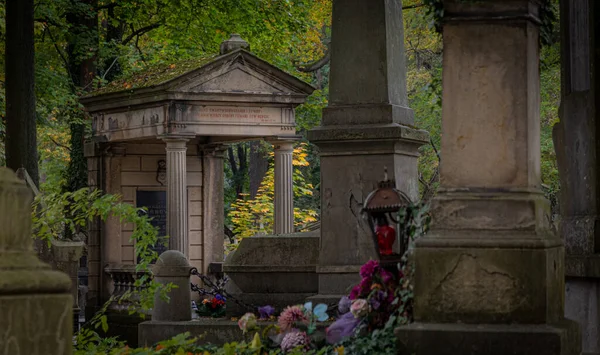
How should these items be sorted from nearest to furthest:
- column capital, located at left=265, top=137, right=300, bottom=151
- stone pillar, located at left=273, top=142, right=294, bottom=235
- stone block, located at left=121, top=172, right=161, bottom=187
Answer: column capital, located at left=265, top=137, right=300, bottom=151
stone pillar, located at left=273, top=142, right=294, bottom=235
stone block, located at left=121, top=172, right=161, bottom=187

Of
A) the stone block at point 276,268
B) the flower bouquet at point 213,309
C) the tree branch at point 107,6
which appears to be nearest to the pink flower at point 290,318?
the stone block at point 276,268

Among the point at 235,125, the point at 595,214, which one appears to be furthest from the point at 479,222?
the point at 235,125

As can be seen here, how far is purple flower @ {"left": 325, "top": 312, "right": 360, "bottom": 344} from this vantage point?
956 cm

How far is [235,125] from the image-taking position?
2292 centimetres

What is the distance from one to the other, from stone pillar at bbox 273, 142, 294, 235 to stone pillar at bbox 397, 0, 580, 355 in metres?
15.2

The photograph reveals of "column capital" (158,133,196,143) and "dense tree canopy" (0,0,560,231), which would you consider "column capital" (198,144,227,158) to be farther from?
"dense tree canopy" (0,0,560,231)

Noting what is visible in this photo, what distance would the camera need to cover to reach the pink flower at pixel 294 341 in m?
9.62

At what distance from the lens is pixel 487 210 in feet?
27.5

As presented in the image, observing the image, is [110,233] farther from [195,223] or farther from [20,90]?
[20,90]

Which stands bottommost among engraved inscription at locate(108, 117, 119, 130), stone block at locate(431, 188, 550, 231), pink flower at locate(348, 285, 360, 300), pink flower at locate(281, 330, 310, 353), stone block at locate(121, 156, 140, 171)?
pink flower at locate(281, 330, 310, 353)

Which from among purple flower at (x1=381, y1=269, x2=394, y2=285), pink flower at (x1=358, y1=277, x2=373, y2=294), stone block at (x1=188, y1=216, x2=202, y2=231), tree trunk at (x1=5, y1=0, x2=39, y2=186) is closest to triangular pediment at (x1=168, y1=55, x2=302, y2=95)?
tree trunk at (x1=5, y1=0, x2=39, y2=186)

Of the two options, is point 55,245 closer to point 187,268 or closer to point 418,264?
point 187,268

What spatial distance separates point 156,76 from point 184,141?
1.56 m

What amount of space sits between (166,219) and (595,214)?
46.5 ft
